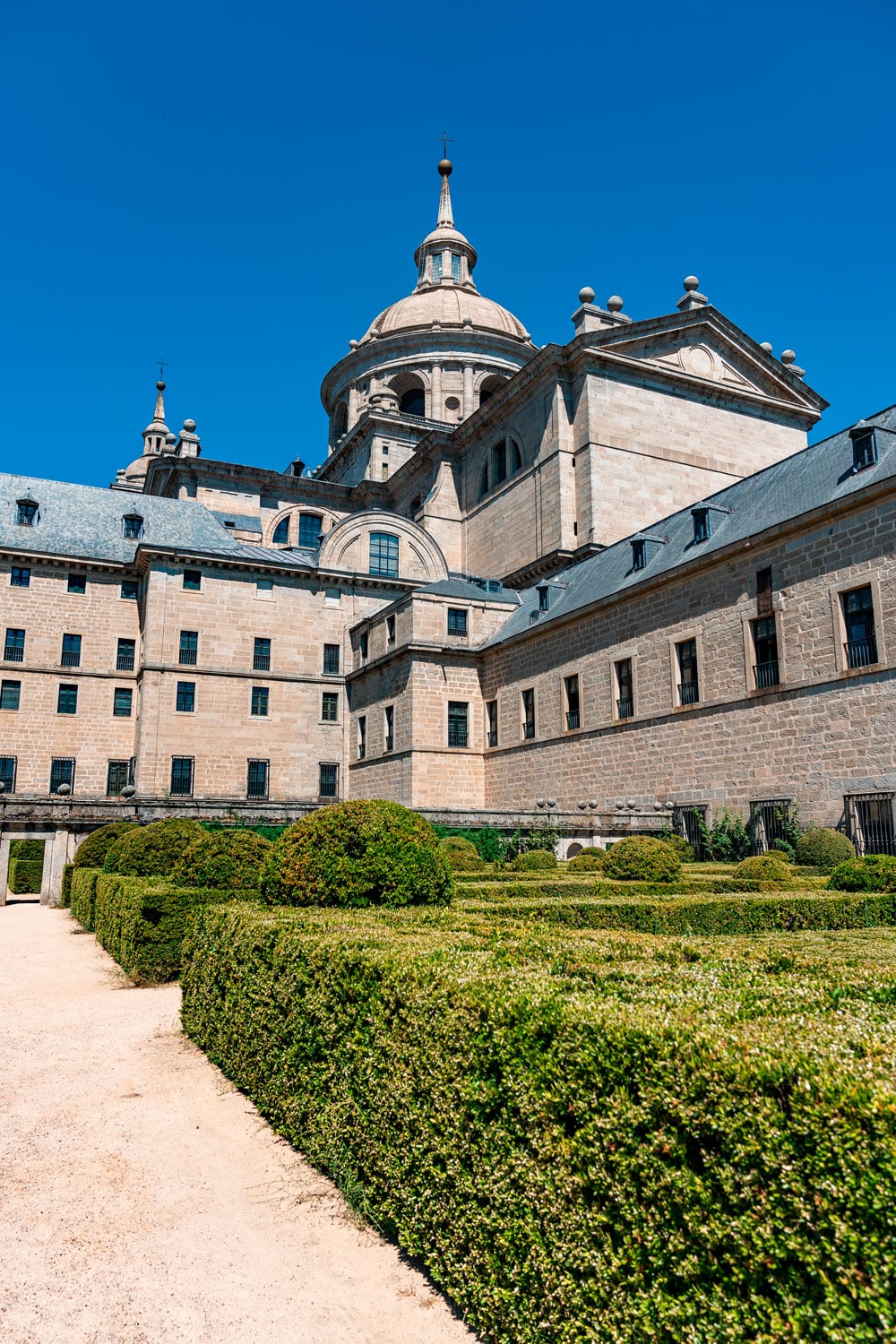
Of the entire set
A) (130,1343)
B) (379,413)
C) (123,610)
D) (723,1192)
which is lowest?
(130,1343)

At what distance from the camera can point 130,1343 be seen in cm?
397

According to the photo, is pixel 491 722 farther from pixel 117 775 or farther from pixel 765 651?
pixel 117 775

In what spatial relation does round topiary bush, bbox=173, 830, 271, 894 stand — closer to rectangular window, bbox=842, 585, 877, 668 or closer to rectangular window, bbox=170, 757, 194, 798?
rectangular window, bbox=842, 585, 877, 668

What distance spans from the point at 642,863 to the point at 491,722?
19.2m

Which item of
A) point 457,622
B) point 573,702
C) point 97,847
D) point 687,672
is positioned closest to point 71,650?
point 457,622

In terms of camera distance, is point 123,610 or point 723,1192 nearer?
point 723,1192

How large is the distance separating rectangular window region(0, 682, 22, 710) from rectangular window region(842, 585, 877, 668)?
31825 millimetres

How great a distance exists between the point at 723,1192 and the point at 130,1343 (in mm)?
2827

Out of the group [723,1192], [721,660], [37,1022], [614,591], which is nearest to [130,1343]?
[723,1192]

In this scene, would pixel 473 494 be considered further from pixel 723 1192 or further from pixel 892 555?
pixel 723 1192

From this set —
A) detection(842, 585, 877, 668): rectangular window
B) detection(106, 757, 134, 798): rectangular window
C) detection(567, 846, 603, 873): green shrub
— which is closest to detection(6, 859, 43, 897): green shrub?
detection(106, 757, 134, 798): rectangular window

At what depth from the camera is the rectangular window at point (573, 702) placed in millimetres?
29719

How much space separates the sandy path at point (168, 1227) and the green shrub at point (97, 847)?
1457cm

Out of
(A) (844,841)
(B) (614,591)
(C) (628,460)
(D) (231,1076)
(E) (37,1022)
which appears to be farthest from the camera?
(C) (628,460)
